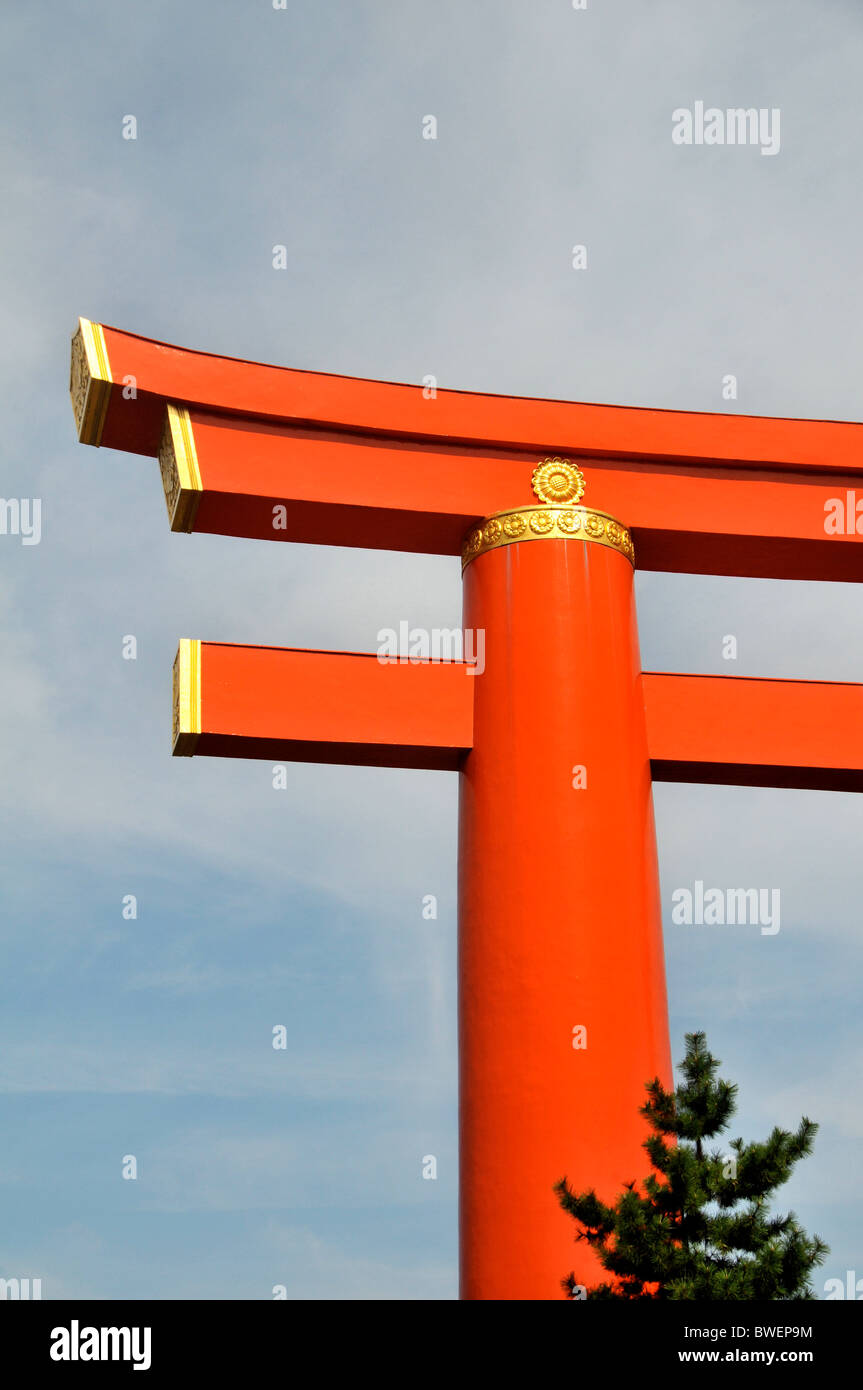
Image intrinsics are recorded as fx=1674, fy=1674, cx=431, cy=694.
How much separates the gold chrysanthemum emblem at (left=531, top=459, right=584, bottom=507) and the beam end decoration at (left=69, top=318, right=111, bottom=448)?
2725 mm

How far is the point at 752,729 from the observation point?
10461mm

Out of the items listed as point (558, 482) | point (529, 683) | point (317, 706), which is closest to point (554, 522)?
point (558, 482)

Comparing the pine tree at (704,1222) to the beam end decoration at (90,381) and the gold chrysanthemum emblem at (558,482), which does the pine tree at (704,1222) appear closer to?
the gold chrysanthemum emblem at (558,482)

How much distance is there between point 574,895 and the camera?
9555mm

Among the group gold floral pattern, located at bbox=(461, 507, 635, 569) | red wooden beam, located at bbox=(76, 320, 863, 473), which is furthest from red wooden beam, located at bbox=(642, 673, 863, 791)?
red wooden beam, located at bbox=(76, 320, 863, 473)

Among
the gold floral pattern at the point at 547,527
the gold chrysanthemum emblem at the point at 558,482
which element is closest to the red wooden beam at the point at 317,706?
the gold floral pattern at the point at 547,527

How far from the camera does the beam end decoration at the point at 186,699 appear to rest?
31.9ft

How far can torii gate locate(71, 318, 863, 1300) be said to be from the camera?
364 inches

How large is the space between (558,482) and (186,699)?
9.05ft

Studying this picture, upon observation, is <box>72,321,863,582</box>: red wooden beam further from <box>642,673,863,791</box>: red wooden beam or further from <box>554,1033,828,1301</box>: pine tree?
<box>554,1033,828,1301</box>: pine tree

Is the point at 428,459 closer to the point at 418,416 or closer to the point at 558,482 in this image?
the point at 418,416
